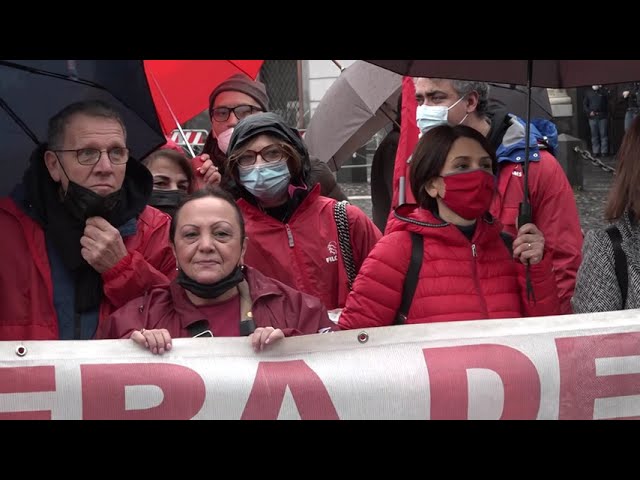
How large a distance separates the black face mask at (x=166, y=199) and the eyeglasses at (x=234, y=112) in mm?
920

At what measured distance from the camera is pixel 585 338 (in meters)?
3.68

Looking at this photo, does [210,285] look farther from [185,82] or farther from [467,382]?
[185,82]

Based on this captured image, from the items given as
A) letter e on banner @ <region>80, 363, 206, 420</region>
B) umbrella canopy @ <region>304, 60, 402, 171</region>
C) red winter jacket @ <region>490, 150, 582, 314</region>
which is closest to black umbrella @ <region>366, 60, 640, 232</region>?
red winter jacket @ <region>490, 150, 582, 314</region>

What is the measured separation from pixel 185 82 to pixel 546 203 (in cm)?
278

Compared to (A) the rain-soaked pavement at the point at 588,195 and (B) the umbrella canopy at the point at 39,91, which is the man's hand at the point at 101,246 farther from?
(A) the rain-soaked pavement at the point at 588,195

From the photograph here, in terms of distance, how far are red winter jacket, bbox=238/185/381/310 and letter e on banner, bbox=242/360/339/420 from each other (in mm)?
1289

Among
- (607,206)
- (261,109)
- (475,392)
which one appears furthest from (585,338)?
(261,109)

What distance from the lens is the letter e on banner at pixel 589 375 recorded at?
3.62 meters

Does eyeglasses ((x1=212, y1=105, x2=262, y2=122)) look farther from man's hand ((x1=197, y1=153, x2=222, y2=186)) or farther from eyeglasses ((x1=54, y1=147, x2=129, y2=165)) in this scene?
eyeglasses ((x1=54, y1=147, x2=129, y2=165))

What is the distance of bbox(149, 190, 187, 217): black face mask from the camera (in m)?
5.22

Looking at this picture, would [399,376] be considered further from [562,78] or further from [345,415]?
[562,78]

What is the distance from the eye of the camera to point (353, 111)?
7090mm

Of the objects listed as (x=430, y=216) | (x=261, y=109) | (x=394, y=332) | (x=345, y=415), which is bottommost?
(x=345, y=415)

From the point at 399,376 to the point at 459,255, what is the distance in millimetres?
809
